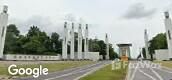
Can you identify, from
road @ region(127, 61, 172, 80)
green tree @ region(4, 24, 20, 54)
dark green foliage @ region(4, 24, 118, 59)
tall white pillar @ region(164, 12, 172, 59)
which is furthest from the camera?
green tree @ region(4, 24, 20, 54)

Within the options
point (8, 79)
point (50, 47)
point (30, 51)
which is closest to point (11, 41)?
point (30, 51)

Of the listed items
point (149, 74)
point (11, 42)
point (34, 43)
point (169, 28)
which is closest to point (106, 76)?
point (149, 74)

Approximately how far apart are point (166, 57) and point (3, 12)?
176 ft

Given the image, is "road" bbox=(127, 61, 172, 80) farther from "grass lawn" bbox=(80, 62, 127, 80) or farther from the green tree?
the green tree

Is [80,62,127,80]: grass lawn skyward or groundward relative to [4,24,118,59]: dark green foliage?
groundward

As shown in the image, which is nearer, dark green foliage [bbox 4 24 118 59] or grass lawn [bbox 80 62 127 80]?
grass lawn [bbox 80 62 127 80]

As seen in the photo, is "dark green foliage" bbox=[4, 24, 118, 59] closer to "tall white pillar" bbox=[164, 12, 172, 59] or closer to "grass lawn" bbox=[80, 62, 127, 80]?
"tall white pillar" bbox=[164, 12, 172, 59]

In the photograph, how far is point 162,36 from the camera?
154m

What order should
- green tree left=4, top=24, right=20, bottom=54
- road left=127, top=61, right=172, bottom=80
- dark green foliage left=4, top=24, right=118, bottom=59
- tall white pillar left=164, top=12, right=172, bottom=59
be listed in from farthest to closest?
green tree left=4, top=24, right=20, bottom=54, dark green foliage left=4, top=24, right=118, bottom=59, tall white pillar left=164, top=12, right=172, bottom=59, road left=127, top=61, right=172, bottom=80

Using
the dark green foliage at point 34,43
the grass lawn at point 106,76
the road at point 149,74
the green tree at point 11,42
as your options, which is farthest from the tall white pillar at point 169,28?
the green tree at point 11,42

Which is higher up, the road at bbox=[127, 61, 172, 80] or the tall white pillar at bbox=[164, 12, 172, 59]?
the tall white pillar at bbox=[164, 12, 172, 59]

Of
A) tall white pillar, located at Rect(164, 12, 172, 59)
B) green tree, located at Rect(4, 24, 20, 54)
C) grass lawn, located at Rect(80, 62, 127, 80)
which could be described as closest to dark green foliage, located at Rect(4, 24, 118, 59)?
green tree, located at Rect(4, 24, 20, 54)

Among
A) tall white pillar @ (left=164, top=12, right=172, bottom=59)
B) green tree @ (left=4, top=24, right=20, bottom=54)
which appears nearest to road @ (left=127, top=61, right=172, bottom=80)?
tall white pillar @ (left=164, top=12, right=172, bottom=59)

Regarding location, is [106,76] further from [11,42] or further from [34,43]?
[11,42]
